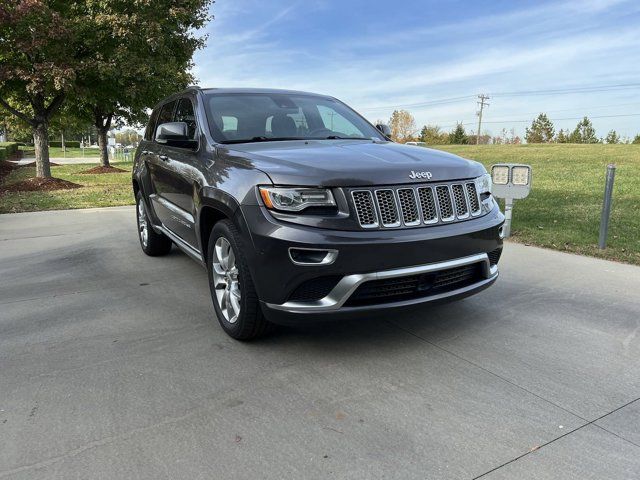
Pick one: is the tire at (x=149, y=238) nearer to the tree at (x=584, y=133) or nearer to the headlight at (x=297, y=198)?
the headlight at (x=297, y=198)

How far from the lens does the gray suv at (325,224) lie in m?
2.97

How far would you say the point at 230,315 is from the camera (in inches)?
142

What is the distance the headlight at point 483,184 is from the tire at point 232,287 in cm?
177

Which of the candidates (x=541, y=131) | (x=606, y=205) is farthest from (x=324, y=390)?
(x=541, y=131)

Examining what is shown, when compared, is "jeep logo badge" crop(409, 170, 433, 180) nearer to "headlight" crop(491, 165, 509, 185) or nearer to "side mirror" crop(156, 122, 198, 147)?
"side mirror" crop(156, 122, 198, 147)

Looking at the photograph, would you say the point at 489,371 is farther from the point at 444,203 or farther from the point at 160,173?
the point at 160,173

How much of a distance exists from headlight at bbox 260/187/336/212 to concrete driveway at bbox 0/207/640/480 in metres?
1.00

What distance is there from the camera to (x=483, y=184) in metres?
3.79

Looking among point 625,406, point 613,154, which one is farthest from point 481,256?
point 613,154

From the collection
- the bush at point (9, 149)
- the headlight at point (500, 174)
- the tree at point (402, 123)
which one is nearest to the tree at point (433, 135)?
the tree at point (402, 123)

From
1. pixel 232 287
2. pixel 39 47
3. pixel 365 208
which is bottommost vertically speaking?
pixel 232 287

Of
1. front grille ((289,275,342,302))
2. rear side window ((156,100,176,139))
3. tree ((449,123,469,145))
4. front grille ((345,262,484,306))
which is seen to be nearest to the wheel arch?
Result: front grille ((289,275,342,302))

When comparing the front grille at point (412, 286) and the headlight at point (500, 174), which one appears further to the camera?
the headlight at point (500, 174)

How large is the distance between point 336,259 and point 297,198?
44cm
